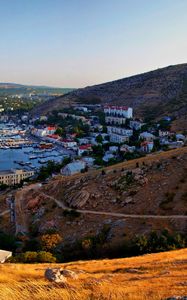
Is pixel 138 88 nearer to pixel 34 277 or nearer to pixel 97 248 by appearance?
pixel 97 248

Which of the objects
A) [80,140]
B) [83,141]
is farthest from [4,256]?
[80,140]

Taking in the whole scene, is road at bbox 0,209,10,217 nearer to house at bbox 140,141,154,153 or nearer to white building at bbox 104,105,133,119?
house at bbox 140,141,154,153

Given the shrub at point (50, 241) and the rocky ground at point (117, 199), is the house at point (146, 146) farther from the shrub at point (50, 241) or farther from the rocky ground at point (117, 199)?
the shrub at point (50, 241)

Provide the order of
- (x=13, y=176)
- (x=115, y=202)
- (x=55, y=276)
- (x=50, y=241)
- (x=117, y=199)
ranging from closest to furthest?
(x=55, y=276), (x=50, y=241), (x=115, y=202), (x=117, y=199), (x=13, y=176)

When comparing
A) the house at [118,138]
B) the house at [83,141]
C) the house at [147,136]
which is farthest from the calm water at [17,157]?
the house at [147,136]

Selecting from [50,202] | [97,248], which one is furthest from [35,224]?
[97,248]

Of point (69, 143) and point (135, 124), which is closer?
point (69, 143)

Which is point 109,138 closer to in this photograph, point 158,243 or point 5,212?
point 5,212

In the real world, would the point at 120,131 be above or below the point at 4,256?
below
